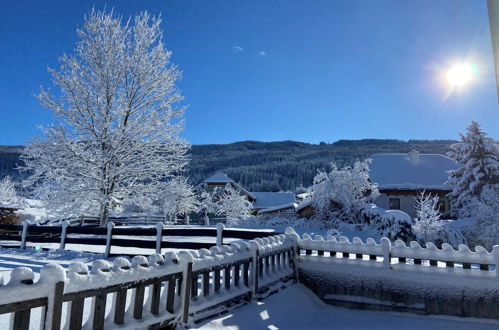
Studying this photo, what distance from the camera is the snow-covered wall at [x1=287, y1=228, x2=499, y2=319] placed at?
19.4ft

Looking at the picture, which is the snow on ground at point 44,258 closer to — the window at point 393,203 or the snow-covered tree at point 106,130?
the snow-covered tree at point 106,130

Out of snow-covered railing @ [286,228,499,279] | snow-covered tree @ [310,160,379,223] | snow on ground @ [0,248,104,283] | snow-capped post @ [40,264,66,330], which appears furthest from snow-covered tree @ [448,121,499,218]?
snow-capped post @ [40,264,66,330]

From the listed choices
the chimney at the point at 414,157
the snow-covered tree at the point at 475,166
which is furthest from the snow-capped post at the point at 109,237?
the chimney at the point at 414,157

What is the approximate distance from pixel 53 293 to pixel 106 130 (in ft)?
37.5

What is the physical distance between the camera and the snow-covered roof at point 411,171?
97.2ft

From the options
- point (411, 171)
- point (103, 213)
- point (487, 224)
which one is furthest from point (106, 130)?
point (411, 171)

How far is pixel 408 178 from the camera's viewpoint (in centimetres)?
3111

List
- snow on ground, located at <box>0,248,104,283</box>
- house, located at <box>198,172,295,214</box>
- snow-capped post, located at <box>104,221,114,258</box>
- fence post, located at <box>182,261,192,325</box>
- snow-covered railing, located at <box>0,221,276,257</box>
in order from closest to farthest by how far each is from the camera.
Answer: fence post, located at <box>182,261,192,325</box>
snow on ground, located at <box>0,248,104,283</box>
snow-covered railing, located at <box>0,221,276,257</box>
snow-capped post, located at <box>104,221,114,258</box>
house, located at <box>198,172,295,214</box>

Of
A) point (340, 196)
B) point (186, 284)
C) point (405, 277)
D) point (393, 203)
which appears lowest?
point (405, 277)

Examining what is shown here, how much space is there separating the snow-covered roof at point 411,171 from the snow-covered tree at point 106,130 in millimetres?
22120

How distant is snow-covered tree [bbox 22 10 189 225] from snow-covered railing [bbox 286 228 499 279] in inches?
334

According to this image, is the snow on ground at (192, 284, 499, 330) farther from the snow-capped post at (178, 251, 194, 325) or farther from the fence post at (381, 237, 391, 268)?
the fence post at (381, 237, 391, 268)

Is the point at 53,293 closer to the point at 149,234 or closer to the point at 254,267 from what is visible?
the point at 254,267

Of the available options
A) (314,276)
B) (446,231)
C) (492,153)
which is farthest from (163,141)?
(492,153)
